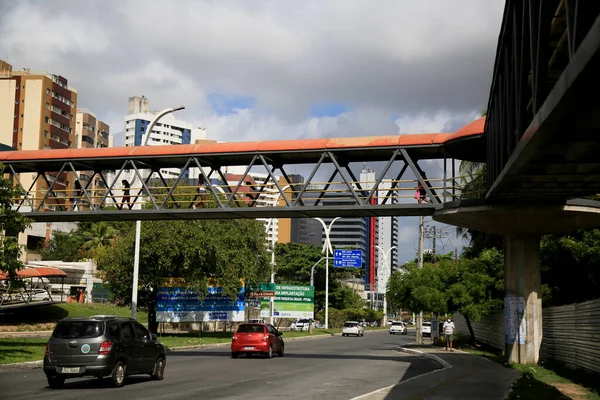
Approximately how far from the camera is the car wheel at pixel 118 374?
56.3 ft

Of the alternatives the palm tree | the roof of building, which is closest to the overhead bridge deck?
the roof of building

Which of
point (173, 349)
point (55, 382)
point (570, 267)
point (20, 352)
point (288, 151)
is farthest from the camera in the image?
point (570, 267)

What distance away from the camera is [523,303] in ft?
85.3

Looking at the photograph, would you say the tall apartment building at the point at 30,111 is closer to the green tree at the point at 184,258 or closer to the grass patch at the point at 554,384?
the green tree at the point at 184,258

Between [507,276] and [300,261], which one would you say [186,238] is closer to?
[507,276]

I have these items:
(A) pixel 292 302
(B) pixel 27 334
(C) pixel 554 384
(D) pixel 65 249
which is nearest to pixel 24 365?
(C) pixel 554 384

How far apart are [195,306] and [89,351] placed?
3011 cm

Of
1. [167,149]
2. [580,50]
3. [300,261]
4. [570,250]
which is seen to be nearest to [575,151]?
[580,50]

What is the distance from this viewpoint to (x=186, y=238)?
149 ft

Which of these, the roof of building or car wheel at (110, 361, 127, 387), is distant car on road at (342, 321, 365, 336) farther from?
car wheel at (110, 361, 127, 387)

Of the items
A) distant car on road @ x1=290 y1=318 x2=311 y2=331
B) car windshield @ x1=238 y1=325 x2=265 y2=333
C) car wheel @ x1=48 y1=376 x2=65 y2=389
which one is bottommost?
distant car on road @ x1=290 y1=318 x2=311 y2=331

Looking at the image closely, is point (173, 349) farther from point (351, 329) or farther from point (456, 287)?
point (351, 329)

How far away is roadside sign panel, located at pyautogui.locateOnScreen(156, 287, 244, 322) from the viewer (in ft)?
151

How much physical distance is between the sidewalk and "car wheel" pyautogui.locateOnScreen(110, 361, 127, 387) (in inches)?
243
